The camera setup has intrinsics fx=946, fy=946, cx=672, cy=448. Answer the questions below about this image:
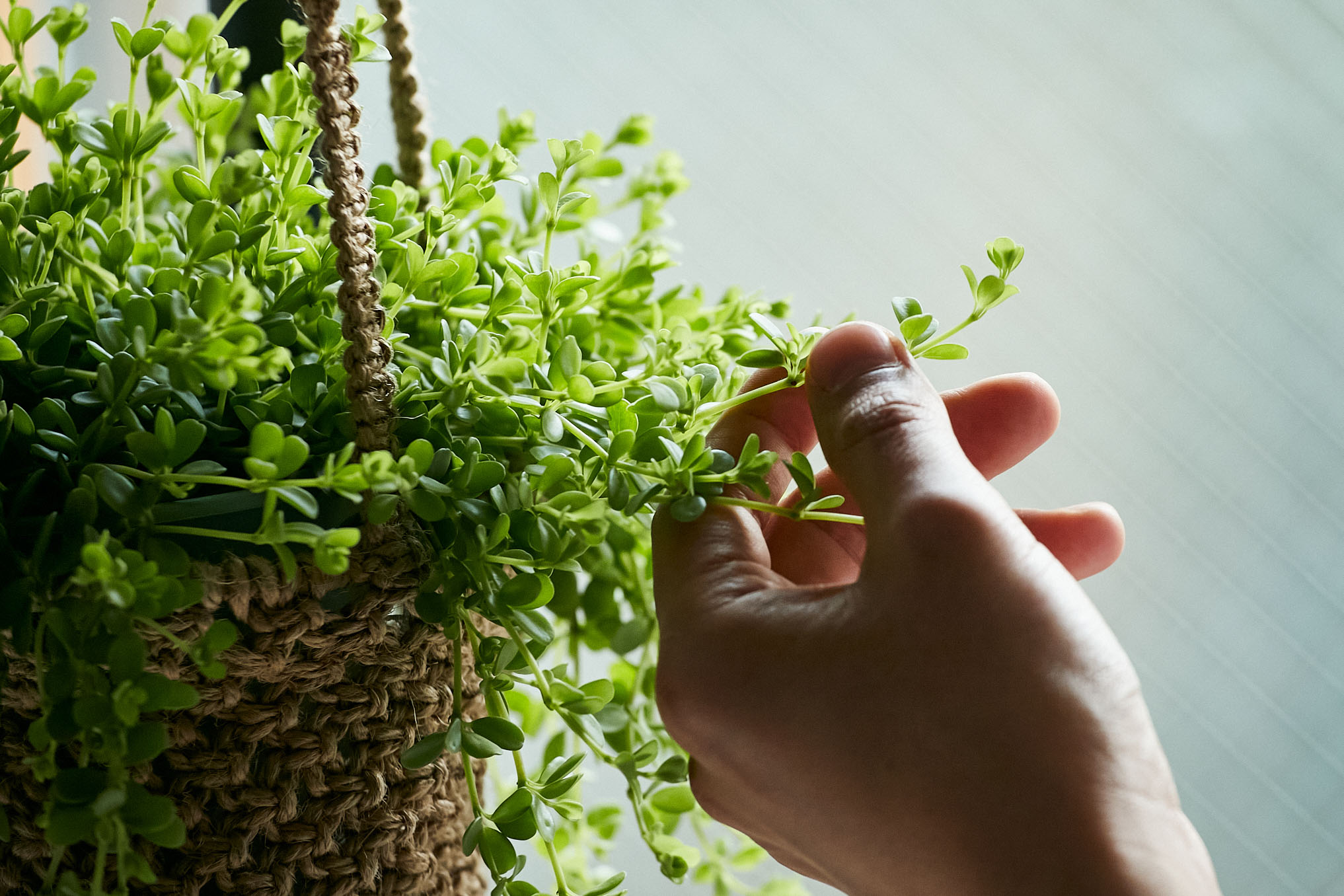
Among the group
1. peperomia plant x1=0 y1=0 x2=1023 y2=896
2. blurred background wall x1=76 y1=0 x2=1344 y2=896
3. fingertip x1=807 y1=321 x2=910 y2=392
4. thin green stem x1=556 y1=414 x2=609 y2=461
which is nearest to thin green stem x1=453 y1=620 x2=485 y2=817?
peperomia plant x1=0 y1=0 x2=1023 y2=896

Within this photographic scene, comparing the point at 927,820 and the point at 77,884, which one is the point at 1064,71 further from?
the point at 77,884

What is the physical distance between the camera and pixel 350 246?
16.2 inches

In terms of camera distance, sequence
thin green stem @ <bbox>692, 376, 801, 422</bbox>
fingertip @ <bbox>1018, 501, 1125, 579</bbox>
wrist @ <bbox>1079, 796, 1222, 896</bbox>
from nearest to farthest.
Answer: wrist @ <bbox>1079, 796, 1222, 896</bbox> → thin green stem @ <bbox>692, 376, 801, 422</bbox> → fingertip @ <bbox>1018, 501, 1125, 579</bbox>

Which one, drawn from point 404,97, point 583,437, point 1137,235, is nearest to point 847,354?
point 583,437

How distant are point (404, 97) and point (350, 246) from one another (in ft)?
0.87

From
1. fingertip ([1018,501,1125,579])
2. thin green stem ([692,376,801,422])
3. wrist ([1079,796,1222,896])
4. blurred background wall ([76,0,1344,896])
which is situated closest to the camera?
wrist ([1079,796,1222,896])

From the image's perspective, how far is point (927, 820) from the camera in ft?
1.26

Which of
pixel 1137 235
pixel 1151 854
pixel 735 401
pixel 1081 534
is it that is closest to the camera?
pixel 1151 854

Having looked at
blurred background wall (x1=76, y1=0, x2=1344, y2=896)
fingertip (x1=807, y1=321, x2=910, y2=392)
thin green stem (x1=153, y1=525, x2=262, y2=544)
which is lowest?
thin green stem (x1=153, y1=525, x2=262, y2=544)

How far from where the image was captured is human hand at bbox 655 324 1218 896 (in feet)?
1.22

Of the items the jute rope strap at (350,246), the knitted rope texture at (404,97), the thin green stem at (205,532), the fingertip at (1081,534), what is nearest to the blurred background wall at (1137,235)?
the knitted rope texture at (404,97)

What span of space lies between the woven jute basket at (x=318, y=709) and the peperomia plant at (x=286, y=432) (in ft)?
0.06

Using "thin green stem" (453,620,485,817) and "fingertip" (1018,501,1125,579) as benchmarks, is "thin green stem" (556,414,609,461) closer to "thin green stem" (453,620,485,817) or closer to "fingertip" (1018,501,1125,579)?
"thin green stem" (453,620,485,817)

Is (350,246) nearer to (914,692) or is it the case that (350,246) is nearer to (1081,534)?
(914,692)
